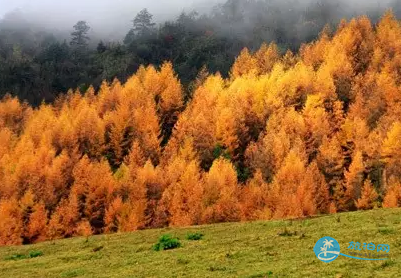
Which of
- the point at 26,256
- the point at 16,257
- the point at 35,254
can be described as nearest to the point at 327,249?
the point at 35,254

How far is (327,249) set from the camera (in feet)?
57.3

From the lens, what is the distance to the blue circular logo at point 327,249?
16.2 meters

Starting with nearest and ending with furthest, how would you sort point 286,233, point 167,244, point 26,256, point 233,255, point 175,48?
point 233,255 < point 286,233 < point 167,244 < point 26,256 < point 175,48

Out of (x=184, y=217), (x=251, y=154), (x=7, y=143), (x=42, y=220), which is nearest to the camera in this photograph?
(x=184, y=217)

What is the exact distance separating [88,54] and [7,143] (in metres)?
78.9

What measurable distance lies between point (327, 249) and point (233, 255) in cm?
386

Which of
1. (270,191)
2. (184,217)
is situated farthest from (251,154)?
(184,217)

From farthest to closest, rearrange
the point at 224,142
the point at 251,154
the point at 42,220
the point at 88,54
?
the point at 88,54 → the point at 224,142 → the point at 251,154 → the point at 42,220

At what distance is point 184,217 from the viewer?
60906 millimetres

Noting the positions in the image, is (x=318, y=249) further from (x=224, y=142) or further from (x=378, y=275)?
(x=224, y=142)

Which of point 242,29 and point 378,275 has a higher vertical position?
point 242,29
